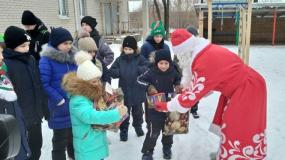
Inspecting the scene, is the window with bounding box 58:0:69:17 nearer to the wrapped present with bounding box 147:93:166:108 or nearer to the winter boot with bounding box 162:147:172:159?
the winter boot with bounding box 162:147:172:159

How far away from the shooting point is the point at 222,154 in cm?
268

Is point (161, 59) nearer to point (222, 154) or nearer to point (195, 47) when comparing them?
point (195, 47)

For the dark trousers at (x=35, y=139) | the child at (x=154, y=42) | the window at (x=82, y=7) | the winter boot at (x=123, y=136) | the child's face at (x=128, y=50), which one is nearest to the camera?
the dark trousers at (x=35, y=139)

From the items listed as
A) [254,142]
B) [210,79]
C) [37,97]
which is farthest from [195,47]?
[37,97]

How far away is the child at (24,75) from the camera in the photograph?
9.14 feet

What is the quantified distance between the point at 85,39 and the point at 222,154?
7.14ft

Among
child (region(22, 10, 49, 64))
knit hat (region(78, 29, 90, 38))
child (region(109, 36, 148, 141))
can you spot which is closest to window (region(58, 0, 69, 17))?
child (region(22, 10, 49, 64))

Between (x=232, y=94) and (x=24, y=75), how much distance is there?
71.4 inches

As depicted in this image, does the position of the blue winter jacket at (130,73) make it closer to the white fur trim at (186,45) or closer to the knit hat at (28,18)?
the knit hat at (28,18)

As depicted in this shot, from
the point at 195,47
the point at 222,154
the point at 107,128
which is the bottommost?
the point at 222,154

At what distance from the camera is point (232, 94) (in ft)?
8.44

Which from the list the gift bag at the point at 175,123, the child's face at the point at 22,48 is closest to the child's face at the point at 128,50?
the gift bag at the point at 175,123

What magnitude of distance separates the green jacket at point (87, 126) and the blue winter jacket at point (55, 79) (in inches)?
18.2

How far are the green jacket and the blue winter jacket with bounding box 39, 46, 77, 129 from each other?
462mm
